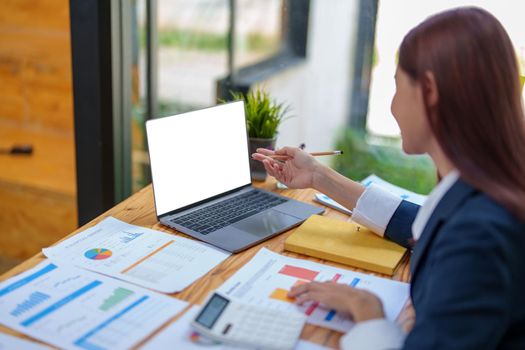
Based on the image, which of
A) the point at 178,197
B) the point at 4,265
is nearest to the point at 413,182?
the point at 178,197

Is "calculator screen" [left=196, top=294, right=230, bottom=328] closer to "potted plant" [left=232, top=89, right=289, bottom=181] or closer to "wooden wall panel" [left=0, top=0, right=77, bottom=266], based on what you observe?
"potted plant" [left=232, top=89, right=289, bottom=181]

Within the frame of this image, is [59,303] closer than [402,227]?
Yes

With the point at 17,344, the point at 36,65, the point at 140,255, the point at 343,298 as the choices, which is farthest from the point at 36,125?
the point at 343,298

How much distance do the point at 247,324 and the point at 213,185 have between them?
0.61m

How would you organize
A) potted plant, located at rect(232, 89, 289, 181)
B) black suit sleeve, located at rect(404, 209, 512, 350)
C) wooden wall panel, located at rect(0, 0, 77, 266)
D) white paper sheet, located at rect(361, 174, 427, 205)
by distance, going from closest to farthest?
black suit sleeve, located at rect(404, 209, 512, 350) < white paper sheet, located at rect(361, 174, 427, 205) < potted plant, located at rect(232, 89, 289, 181) < wooden wall panel, located at rect(0, 0, 77, 266)

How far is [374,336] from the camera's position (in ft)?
3.21

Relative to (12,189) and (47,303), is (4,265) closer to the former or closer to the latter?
(12,189)

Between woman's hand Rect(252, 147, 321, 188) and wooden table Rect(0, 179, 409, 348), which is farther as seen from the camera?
woman's hand Rect(252, 147, 321, 188)

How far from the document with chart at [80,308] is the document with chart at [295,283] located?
14 centimetres

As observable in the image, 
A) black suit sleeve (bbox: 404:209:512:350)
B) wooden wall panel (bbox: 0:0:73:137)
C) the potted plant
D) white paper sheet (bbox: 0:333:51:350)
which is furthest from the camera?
wooden wall panel (bbox: 0:0:73:137)

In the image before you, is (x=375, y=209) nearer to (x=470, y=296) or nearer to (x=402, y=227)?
(x=402, y=227)

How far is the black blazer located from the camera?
863 millimetres

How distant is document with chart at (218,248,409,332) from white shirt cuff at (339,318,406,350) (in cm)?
7

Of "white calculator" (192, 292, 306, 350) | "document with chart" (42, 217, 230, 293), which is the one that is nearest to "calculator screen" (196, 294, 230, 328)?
"white calculator" (192, 292, 306, 350)
